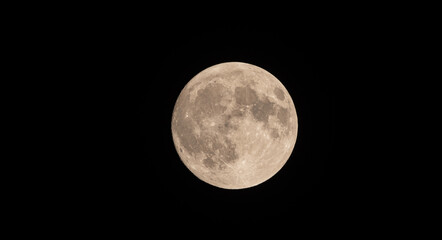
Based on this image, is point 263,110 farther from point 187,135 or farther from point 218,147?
point 187,135

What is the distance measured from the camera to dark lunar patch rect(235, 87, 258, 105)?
459cm

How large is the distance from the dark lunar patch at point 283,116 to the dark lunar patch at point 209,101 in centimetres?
96

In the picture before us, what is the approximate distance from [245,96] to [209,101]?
1.81ft

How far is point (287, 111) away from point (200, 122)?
1492 millimetres

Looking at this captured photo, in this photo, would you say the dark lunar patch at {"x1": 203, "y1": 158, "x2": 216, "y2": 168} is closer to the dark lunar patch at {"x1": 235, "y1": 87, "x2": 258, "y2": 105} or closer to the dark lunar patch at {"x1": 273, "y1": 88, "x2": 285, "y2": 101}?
the dark lunar patch at {"x1": 235, "y1": 87, "x2": 258, "y2": 105}

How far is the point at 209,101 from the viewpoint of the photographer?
4695 mm

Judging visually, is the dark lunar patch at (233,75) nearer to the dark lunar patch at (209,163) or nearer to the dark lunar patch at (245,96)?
the dark lunar patch at (245,96)

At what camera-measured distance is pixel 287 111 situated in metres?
5.12

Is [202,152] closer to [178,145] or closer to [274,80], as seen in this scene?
[178,145]

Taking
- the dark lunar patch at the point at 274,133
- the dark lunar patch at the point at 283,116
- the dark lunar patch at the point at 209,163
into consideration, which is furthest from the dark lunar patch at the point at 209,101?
the dark lunar patch at the point at 283,116

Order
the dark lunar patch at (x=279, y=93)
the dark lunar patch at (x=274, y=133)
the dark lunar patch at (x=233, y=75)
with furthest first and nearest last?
the dark lunar patch at (x=279, y=93) < the dark lunar patch at (x=233, y=75) < the dark lunar patch at (x=274, y=133)

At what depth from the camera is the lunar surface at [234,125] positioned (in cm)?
456

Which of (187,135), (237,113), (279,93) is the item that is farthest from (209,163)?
(279,93)

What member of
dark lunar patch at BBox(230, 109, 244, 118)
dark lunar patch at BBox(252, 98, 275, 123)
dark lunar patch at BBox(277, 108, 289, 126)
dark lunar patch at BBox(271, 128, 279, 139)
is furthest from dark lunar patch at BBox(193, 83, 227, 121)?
dark lunar patch at BBox(277, 108, 289, 126)
